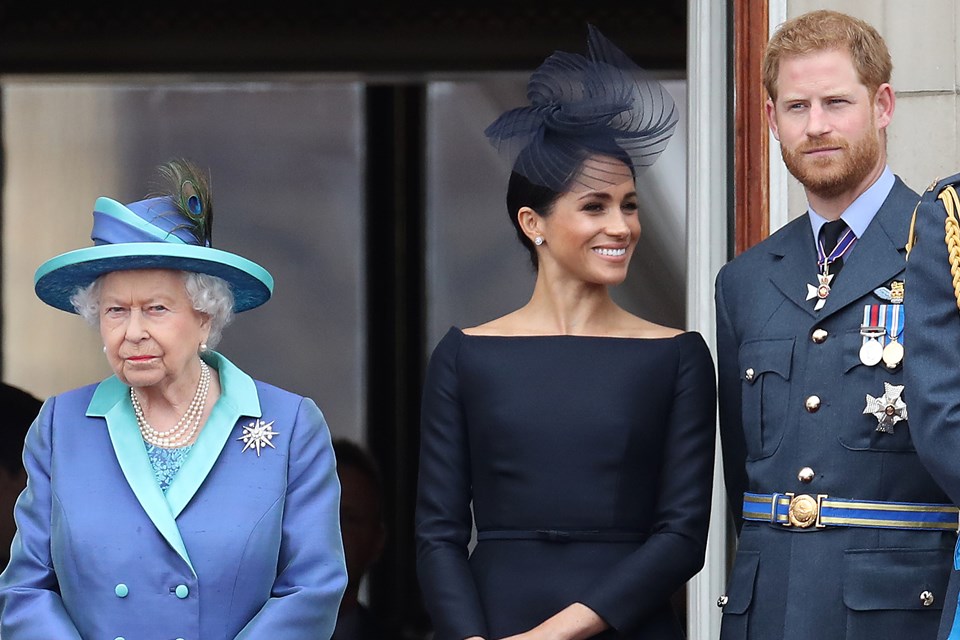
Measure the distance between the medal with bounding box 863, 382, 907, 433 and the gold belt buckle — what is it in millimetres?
175

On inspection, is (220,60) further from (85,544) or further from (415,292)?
(85,544)

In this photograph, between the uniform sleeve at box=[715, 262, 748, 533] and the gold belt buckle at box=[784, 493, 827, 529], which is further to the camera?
the uniform sleeve at box=[715, 262, 748, 533]

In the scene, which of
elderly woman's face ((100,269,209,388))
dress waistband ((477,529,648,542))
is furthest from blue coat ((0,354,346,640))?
dress waistband ((477,529,648,542))

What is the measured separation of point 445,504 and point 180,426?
56cm

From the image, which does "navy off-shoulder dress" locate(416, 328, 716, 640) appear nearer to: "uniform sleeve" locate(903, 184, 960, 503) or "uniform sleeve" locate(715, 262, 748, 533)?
"uniform sleeve" locate(715, 262, 748, 533)

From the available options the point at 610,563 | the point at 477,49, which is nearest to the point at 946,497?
the point at 610,563

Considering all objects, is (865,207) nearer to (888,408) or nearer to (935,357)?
(888,408)

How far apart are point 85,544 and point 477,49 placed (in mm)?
5242

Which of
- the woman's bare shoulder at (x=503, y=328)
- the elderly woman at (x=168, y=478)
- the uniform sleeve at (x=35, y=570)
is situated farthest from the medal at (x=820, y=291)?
the uniform sleeve at (x=35, y=570)

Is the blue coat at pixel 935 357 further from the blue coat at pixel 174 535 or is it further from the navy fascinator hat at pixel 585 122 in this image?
the blue coat at pixel 174 535

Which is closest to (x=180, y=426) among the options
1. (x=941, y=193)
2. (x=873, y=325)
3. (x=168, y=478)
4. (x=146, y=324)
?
(x=168, y=478)

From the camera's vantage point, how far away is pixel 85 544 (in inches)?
131

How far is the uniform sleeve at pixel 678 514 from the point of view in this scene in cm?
346

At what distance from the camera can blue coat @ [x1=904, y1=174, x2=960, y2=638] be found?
2980 mm
